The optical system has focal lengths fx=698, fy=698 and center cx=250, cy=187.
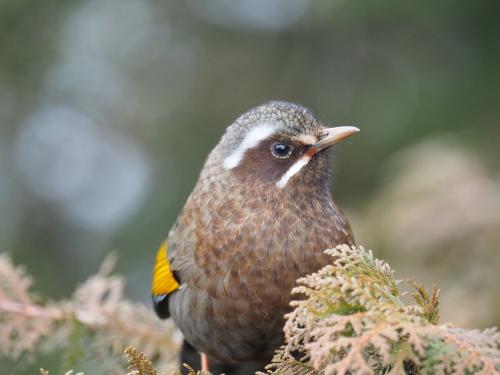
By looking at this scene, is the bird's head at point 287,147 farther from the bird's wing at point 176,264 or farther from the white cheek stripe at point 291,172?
the bird's wing at point 176,264

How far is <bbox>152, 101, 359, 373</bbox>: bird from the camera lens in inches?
136

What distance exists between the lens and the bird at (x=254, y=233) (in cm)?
344

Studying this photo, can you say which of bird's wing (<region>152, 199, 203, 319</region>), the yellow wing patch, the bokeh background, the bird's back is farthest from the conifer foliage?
the bokeh background

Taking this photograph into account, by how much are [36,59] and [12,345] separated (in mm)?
5746

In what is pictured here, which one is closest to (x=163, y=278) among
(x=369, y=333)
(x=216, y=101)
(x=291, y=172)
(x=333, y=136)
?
(x=291, y=172)

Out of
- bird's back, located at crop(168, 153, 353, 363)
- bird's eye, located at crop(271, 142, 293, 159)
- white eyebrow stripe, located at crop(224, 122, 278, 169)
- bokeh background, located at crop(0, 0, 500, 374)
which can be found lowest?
bird's back, located at crop(168, 153, 353, 363)

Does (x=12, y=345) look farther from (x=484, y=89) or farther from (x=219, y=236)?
(x=484, y=89)

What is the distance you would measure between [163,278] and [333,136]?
1345mm

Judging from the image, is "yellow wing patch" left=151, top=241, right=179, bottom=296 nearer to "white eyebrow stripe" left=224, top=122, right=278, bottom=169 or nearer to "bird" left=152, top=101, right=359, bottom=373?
"bird" left=152, top=101, right=359, bottom=373

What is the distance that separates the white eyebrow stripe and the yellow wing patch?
0.72 meters

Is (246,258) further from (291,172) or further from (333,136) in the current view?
(333,136)

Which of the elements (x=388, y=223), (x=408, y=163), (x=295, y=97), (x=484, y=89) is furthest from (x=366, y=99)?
(x=388, y=223)

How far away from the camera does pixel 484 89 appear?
784cm

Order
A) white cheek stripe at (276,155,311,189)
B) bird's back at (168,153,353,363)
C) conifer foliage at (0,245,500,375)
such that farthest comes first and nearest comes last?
white cheek stripe at (276,155,311,189) → bird's back at (168,153,353,363) → conifer foliage at (0,245,500,375)
